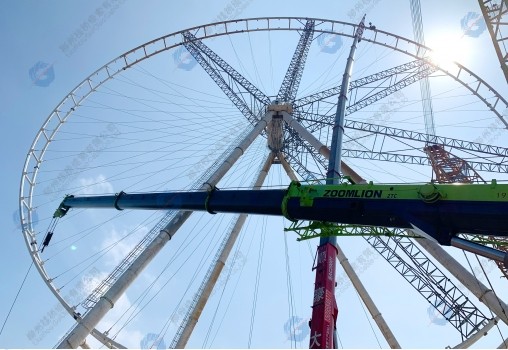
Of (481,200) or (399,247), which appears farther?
(399,247)

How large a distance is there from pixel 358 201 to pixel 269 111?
63.5 feet

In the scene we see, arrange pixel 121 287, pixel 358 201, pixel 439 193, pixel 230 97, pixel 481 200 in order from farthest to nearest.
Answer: pixel 230 97, pixel 121 287, pixel 358 201, pixel 439 193, pixel 481 200

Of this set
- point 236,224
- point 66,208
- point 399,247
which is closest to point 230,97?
point 236,224

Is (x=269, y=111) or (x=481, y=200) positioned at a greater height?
(x=269, y=111)

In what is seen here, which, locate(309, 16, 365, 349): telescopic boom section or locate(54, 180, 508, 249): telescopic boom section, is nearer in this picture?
locate(54, 180, 508, 249): telescopic boom section

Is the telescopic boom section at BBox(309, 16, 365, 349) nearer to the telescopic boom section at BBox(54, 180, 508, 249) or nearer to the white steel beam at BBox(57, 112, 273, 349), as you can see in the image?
the telescopic boom section at BBox(54, 180, 508, 249)

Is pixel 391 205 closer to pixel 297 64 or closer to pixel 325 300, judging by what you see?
pixel 325 300

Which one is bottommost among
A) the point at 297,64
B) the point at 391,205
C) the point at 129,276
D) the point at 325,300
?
the point at 325,300

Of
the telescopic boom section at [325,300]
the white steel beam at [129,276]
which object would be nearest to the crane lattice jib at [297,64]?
the white steel beam at [129,276]

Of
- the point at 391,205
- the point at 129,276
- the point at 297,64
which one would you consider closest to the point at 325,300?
the point at 391,205

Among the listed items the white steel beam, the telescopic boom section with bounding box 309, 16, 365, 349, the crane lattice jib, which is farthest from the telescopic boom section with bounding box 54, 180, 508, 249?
the crane lattice jib

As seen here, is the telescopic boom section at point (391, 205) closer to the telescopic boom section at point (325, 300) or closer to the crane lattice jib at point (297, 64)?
the telescopic boom section at point (325, 300)

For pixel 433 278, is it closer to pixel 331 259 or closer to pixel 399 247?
pixel 399 247

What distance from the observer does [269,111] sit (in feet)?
108
